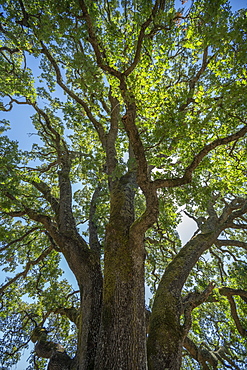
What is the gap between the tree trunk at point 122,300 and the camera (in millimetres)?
3221

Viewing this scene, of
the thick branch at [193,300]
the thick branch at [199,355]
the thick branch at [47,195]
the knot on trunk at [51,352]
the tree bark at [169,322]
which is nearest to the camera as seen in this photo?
the tree bark at [169,322]

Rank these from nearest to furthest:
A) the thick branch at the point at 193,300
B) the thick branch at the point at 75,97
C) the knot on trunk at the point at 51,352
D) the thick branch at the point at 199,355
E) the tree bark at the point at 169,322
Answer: the tree bark at the point at 169,322 → the knot on trunk at the point at 51,352 → the thick branch at the point at 193,300 → the thick branch at the point at 199,355 → the thick branch at the point at 75,97

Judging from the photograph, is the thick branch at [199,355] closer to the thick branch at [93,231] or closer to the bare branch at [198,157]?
the thick branch at [93,231]

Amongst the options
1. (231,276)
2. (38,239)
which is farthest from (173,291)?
(38,239)

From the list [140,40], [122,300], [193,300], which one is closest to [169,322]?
[193,300]

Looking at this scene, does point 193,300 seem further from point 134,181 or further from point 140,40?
point 140,40

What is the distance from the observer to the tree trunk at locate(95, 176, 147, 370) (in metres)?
3.22

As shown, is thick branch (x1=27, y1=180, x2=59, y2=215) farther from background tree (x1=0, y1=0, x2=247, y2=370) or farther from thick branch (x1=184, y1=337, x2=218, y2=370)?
thick branch (x1=184, y1=337, x2=218, y2=370)

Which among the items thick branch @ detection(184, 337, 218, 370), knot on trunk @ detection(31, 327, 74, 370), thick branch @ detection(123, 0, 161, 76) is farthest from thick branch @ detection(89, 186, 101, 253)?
thick branch @ detection(123, 0, 161, 76)

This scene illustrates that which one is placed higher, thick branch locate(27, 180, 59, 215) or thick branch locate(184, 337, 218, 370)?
thick branch locate(27, 180, 59, 215)

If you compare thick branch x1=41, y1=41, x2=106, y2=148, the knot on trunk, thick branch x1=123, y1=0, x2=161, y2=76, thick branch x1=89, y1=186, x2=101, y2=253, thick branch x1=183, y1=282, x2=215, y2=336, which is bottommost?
the knot on trunk

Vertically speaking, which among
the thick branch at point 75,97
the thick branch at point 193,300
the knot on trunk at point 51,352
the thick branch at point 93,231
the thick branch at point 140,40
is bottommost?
the knot on trunk at point 51,352

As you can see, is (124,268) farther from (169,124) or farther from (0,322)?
(0,322)

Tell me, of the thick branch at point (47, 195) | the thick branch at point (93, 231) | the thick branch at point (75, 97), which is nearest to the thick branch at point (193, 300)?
the thick branch at point (93, 231)
